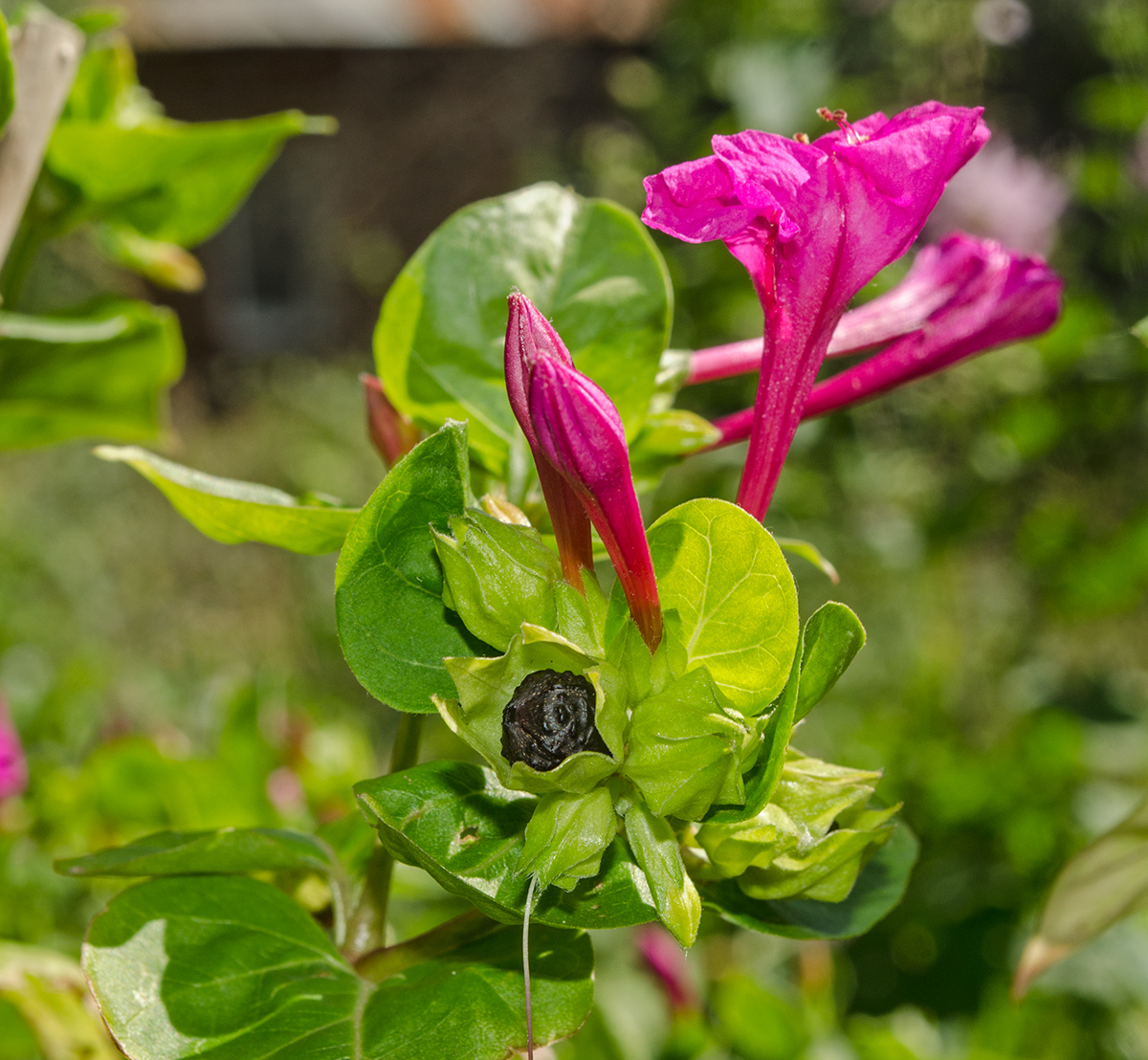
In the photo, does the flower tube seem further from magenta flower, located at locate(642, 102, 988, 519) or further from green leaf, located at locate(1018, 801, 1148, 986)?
green leaf, located at locate(1018, 801, 1148, 986)

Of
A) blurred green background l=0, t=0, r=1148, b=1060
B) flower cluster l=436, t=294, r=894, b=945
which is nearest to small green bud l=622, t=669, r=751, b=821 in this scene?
flower cluster l=436, t=294, r=894, b=945

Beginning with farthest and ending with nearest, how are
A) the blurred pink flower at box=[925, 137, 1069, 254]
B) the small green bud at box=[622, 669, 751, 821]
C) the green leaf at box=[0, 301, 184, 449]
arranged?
the blurred pink flower at box=[925, 137, 1069, 254]
the green leaf at box=[0, 301, 184, 449]
the small green bud at box=[622, 669, 751, 821]

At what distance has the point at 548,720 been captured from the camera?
281mm

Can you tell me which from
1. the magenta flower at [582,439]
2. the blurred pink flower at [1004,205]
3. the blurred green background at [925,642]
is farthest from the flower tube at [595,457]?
the blurred pink flower at [1004,205]

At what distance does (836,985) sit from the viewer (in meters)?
1.19

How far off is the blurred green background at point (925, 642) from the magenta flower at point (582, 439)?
226 millimetres

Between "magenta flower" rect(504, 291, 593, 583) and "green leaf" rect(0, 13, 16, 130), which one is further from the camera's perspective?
"green leaf" rect(0, 13, 16, 130)

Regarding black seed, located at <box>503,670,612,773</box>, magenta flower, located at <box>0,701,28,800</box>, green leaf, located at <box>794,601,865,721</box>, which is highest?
green leaf, located at <box>794,601,865,721</box>

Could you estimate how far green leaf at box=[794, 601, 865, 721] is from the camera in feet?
0.96

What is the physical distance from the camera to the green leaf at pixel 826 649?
0.29m

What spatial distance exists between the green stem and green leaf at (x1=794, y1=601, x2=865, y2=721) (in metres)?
0.13

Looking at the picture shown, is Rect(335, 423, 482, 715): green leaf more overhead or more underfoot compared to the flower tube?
more underfoot

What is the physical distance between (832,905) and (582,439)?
21 cm

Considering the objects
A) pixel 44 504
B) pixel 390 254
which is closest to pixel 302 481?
pixel 44 504
